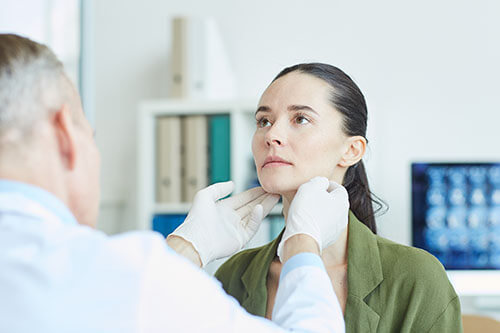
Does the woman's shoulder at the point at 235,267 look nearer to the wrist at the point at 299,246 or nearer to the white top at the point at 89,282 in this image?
the wrist at the point at 299,246

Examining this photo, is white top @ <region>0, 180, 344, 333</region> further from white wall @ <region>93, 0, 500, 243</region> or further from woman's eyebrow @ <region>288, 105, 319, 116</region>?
white wall @ <region>93, 0, 500, 243</region>

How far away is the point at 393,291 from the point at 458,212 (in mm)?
1438

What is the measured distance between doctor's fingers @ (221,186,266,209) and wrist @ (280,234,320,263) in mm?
316

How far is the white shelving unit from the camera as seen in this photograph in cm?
236

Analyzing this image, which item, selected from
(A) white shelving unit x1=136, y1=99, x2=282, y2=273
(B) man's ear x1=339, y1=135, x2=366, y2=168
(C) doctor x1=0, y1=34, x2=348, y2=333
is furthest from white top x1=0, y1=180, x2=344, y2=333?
(A) white shelving unit x1=136, y1=99, x2=282, y2=273

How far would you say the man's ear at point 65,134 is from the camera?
728 millimetres

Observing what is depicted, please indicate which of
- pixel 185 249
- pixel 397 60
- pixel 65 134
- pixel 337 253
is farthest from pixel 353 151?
pixel 397 60

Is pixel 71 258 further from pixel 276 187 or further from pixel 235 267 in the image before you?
pixel 235 267

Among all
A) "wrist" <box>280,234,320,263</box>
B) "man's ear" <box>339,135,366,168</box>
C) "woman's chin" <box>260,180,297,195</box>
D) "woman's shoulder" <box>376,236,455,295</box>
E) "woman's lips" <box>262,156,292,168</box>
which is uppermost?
"man's ear" <box>339,135,366,168</box>

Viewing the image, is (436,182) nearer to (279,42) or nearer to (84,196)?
(279,42)

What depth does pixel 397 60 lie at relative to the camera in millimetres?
2590

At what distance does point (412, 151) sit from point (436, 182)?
21 cm

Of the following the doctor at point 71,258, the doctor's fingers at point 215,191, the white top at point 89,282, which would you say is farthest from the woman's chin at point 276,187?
the white top at point 89,282

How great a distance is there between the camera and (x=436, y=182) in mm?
2412
